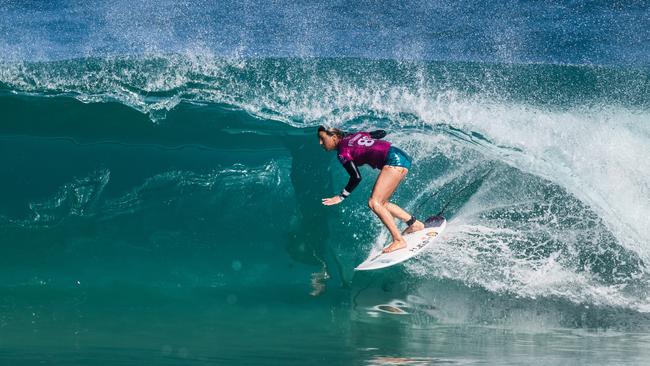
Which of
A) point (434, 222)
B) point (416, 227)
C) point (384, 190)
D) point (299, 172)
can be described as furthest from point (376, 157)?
point (299, 172)

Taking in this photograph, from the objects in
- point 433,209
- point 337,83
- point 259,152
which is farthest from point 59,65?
point 433,209

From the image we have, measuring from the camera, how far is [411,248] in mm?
7547

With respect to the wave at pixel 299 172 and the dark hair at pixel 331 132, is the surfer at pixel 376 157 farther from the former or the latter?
the wave at pixel 299 172

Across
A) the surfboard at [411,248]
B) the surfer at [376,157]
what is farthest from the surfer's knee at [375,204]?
the surfboard at [411,248]

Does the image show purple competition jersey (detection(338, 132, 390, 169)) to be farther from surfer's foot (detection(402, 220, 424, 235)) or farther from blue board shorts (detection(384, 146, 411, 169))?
surfer's foot (detection(402, 220, 424, 235))

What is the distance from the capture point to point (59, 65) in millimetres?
11516

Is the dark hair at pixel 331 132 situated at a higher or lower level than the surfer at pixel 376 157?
higher

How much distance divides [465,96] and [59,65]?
6.46 m

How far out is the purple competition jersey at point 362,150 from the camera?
7.09m

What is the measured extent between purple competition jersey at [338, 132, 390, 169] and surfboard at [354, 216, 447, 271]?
929mm

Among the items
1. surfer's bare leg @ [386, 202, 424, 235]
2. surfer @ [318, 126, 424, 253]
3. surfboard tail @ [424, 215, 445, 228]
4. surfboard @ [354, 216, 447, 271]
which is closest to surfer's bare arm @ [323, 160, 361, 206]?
surfer @ [318, 126, 424, 253]

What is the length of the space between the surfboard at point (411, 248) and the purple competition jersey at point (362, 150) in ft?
3.05

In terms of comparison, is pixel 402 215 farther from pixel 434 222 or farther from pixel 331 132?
pixel 331 132

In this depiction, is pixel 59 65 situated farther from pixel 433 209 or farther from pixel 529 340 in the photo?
pixel 529 340
